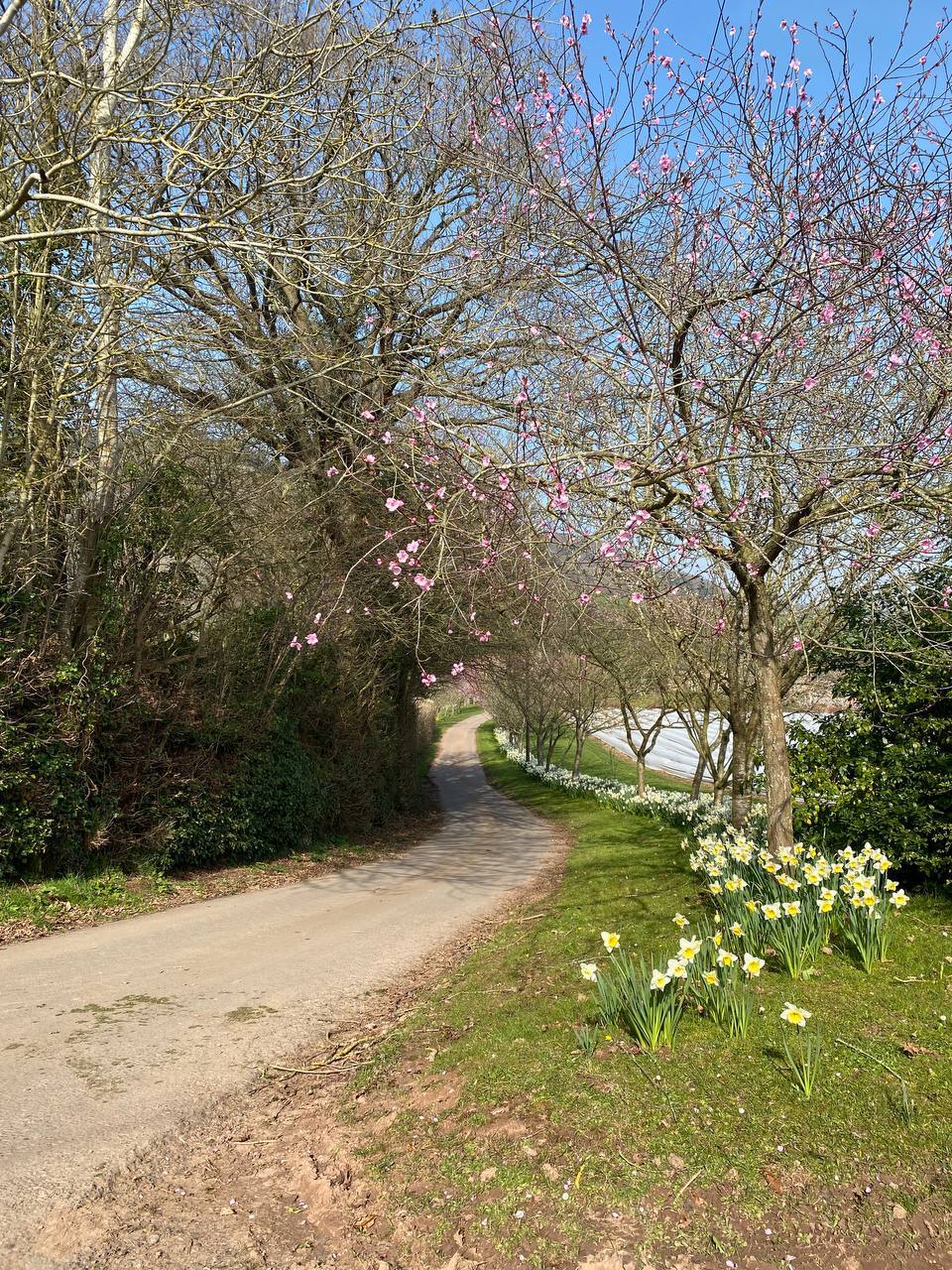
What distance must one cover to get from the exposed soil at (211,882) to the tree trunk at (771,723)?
628cm

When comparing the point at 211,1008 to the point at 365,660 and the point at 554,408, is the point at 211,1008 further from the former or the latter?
the point at 365,660

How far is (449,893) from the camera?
10.0m

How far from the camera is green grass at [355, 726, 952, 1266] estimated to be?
2.77 meters

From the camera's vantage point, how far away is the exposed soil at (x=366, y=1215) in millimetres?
2566

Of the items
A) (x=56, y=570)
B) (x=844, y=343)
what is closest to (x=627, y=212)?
(x=844, y=343)

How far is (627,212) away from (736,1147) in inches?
190

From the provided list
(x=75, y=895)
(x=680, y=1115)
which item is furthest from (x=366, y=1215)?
(x=75, y=895)

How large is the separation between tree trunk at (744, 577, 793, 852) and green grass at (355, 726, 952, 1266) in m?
1.17

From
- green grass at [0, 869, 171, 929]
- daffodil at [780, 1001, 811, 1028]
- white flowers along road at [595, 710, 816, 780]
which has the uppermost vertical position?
daffodil at [780, 1001, 811, 1028]

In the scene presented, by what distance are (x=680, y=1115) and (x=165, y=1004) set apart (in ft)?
12.2

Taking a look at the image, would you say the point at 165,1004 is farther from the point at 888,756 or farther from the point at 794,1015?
the point at 888,756

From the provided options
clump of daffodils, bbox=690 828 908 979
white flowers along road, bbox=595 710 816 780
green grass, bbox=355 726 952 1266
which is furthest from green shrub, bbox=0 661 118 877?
white flowers along road, bbox=595 710 816 780

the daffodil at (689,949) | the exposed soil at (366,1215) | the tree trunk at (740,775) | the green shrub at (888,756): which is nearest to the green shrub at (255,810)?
the exposed soil at (366,1215)

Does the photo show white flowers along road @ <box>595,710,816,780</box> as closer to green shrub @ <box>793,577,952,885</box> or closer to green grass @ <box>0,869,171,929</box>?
green shrub @ <box>793,577,952,885</box>
